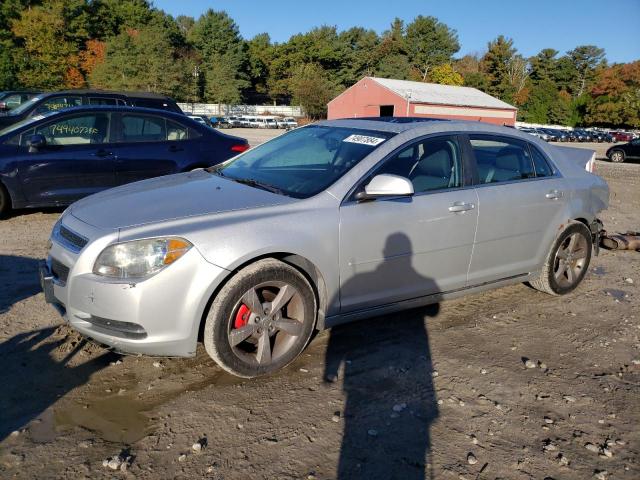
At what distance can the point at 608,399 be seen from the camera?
3170 mm

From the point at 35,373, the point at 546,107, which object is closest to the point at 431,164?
the point at 35,373

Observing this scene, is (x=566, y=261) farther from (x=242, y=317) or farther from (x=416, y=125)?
(x=242, y=317)

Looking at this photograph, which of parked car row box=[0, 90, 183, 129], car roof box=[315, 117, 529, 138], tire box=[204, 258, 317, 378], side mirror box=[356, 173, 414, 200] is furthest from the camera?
parked car row box=[0, 90, 183, 129]

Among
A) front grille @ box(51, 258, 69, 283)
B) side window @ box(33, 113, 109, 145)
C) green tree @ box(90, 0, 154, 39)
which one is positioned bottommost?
front grille @ box(51, 258, 69, 283)

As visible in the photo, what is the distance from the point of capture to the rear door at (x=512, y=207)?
13.6 ft

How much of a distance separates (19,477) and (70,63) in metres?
65.4

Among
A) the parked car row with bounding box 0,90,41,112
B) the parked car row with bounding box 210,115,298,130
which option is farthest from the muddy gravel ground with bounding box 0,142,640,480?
the parked car row with bounding box 210,115,298,130

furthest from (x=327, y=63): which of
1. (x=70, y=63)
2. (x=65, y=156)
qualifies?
(x=65, y=156)

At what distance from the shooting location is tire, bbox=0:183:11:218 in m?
6.62

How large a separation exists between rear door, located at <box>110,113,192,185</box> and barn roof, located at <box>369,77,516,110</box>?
133ft

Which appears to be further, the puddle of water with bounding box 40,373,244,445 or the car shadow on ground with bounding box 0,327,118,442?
the car shadow on ground with bounding box 0,327,118,442

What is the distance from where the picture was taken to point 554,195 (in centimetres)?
459

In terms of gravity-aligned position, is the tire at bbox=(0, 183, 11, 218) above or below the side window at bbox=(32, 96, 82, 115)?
below

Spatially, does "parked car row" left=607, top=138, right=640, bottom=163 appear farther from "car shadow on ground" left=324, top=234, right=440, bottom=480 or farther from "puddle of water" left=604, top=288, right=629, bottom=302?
"car shadow on ground" left=324, top=234, right=440, bottom=480
